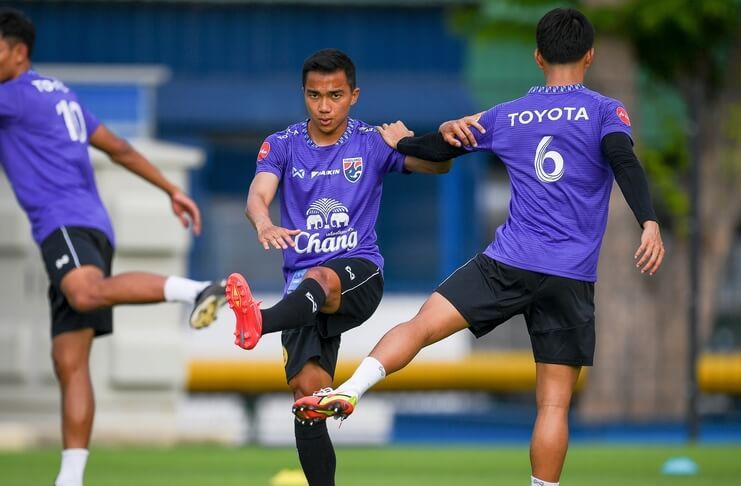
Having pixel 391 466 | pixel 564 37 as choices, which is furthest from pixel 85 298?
pixel 391 466

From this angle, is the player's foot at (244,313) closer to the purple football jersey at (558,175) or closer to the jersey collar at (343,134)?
the jersey collar at (343,134)

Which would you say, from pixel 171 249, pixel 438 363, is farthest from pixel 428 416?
pixel 171 249

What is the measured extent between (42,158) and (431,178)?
13154 millimetres

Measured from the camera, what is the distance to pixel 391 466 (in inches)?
439

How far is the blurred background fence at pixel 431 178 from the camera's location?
17.0 meters

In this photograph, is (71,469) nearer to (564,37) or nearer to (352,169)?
(352,169)

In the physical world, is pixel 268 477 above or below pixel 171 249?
below

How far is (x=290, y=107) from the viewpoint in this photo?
66.4 ft

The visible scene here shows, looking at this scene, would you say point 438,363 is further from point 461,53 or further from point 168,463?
point 168,463

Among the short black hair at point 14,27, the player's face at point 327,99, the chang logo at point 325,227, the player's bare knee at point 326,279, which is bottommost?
the player's bare knee at point 326,279

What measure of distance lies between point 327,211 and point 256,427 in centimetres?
893

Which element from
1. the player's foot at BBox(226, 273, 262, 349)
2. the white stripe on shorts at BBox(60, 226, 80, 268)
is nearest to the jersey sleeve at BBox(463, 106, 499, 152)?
the player's foot at BBox(226, 273, 262, 349)

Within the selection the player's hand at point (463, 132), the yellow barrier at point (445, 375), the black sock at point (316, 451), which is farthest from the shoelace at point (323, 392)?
the yellow barrier at point (445, 375)

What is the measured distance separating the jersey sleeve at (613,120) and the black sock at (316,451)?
1.70m
